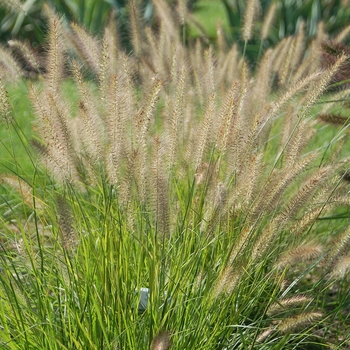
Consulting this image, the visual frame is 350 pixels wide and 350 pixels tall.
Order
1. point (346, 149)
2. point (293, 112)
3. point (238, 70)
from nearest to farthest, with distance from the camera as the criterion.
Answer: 1. point (293, 112)
2. point (238, 70)
3. point (346, 149)

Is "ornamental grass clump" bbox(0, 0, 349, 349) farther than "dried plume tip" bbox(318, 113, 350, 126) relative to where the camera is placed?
No

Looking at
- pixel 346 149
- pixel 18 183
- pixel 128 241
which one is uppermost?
pixel 18 183

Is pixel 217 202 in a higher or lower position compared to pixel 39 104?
lower

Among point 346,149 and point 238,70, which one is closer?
point 238,70

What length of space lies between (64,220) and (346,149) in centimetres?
357

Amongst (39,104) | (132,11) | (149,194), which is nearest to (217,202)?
(149,194)

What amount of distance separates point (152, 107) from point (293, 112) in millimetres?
895

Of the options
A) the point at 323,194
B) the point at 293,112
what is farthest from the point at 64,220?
the point at 293,112

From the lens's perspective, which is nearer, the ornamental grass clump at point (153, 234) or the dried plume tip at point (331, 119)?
the ornamental grass clump at point (153, 234)

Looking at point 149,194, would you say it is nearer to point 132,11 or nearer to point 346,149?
point 132,11

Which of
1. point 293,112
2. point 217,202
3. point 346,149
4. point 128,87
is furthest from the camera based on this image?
point 346,149

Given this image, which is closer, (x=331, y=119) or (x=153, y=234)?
(x=153, y=234)

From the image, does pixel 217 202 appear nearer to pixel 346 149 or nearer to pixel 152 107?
pixel 152 107

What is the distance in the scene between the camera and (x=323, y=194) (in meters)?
2.53
